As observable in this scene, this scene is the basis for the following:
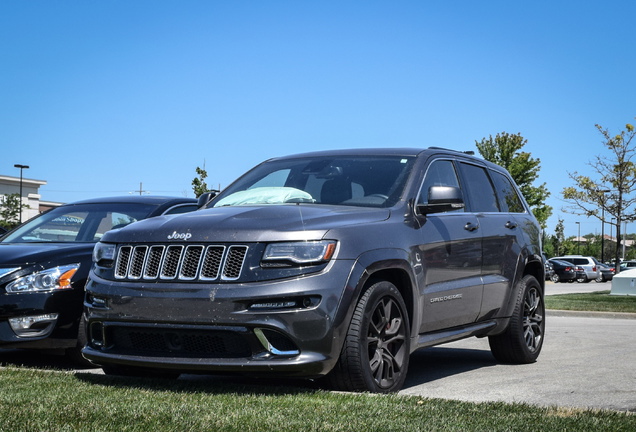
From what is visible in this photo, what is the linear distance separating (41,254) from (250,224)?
278 centimetres

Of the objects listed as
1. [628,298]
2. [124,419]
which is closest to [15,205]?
[628,298]

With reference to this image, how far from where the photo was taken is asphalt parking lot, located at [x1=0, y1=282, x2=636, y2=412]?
20.2 feet

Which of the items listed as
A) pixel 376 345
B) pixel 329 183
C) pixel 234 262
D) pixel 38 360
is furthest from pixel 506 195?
pixel 38 360

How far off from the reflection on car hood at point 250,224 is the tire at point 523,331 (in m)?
2.61

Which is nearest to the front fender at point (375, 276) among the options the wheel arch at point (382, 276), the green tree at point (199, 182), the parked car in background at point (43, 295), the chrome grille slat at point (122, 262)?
the wheel arch at point (382, 276)

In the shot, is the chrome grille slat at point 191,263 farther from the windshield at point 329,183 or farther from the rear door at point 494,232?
the rear door at point 494,232

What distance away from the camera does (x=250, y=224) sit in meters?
5.45

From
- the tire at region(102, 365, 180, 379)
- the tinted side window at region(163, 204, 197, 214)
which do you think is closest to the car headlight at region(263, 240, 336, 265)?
the tire at region(102, 365, 180, 379)

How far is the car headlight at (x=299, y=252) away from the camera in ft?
17.3

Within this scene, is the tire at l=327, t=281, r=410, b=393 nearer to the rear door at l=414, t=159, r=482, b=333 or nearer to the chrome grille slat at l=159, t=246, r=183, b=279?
the rear door at l=414, t=159, r=482, b=333

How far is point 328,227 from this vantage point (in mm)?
5438

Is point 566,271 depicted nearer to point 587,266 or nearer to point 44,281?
point 587,266

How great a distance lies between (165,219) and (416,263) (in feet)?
6.08

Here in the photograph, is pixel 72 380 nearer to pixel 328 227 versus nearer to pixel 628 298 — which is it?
pixel 328 227
